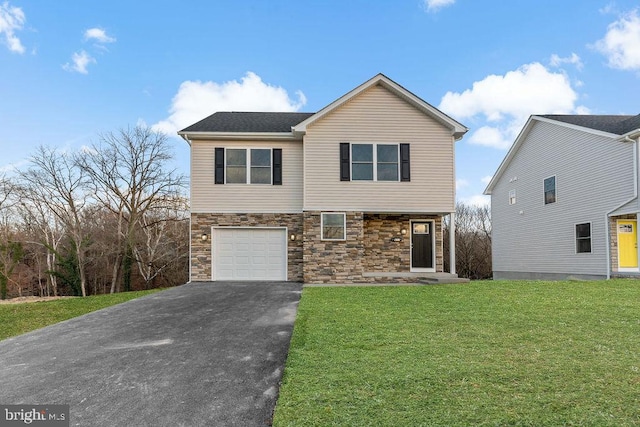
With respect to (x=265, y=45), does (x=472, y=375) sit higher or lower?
lower

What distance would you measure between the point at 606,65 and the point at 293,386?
1867 centimetres

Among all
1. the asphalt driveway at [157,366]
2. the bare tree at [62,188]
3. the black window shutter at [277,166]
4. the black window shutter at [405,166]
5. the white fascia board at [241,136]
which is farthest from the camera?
the bare tree at [62,188]

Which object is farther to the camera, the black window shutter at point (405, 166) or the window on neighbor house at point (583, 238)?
the window on neighbor house at point (583, 238)

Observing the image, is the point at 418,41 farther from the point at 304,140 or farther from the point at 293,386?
the point at 293,386

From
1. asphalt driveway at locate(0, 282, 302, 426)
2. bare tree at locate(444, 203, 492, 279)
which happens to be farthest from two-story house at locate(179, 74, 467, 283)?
bare tree at locate(444, 203, 492, 279)

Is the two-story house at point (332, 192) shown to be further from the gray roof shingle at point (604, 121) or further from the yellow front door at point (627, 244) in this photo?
the yellow front door at point (627, 244)

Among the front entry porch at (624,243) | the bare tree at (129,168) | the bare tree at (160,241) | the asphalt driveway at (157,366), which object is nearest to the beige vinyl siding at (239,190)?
the asphalt driveway at (157,366)

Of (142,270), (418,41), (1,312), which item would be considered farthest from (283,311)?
(142,270)

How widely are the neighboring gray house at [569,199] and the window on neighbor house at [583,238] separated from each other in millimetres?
39

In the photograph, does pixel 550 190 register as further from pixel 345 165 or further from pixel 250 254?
pixel 250 254

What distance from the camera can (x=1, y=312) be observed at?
991 centimetres

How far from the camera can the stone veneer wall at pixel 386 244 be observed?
39.9 feet

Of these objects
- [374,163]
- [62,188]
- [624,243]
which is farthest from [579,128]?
[62,188]

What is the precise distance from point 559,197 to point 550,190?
643mm
